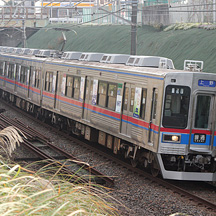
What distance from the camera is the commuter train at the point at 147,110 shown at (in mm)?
10898

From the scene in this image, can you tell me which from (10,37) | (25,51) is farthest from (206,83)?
(10,37)

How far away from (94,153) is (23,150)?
2.09 m

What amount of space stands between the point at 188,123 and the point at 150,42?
33.4 metres

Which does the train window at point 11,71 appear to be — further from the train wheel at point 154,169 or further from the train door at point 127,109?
the train wheel at point 154,169

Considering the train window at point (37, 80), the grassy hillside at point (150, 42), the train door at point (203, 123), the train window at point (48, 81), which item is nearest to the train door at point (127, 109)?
the train door at point (203, 123)

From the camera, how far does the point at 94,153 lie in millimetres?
15148

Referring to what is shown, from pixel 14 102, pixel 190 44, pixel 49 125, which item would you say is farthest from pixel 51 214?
pixel 190 44

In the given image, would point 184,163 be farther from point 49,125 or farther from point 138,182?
point 49,125

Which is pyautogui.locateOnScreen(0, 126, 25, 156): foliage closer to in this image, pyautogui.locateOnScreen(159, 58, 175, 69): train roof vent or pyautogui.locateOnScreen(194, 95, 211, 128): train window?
pyautogui.locateOnScreen(194, 95, 211, 128): train window

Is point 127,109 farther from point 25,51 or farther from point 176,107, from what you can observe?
point 25,51

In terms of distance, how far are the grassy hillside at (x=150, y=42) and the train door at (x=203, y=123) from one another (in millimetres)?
13321

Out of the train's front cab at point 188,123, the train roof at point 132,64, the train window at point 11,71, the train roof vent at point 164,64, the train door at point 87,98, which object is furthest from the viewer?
the train window at point 11,71

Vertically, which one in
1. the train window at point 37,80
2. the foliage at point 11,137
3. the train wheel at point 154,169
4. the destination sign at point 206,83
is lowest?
the train wheel at point 154,169

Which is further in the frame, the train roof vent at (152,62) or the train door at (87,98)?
the train door at (87,98)
